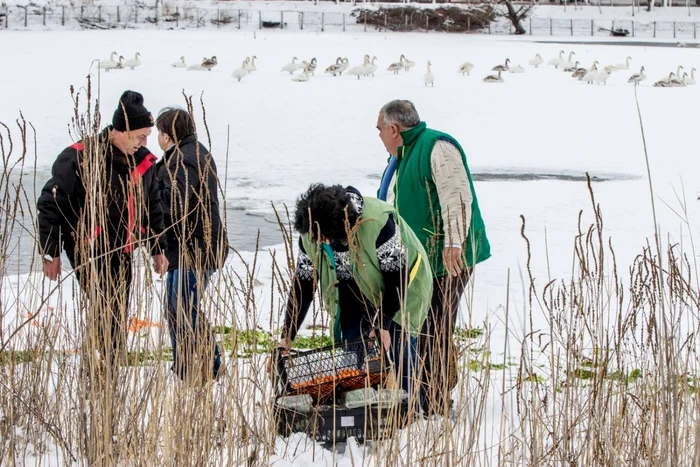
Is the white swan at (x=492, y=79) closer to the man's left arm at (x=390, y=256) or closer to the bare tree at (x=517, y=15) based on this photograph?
the man's left arm at (x=390, y=256)

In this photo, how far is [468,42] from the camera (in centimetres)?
3988

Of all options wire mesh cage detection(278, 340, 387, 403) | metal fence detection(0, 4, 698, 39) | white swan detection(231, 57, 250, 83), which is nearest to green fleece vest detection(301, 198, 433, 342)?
wire mesh cage detection(278, 340, 387, 403)

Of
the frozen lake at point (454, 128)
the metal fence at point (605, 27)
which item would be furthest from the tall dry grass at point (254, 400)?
the metal fence at point (605, 27)

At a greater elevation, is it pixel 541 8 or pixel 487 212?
pixel 541 8

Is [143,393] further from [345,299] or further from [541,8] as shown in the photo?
[541,8]

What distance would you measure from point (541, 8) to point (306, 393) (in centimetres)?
5404

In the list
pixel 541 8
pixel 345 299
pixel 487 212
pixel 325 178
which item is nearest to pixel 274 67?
pixel 325 178

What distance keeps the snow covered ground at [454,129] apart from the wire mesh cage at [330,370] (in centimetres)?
34

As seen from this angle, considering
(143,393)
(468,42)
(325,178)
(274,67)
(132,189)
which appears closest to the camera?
(132,189)

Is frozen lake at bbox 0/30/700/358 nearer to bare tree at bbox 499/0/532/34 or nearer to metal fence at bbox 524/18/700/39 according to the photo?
bare tree at bbox 499/0/532/34

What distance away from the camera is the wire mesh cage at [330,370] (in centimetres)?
366

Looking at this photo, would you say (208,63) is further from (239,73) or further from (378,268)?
(378,268)

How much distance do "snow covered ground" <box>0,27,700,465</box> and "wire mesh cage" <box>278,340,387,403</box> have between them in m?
0.34

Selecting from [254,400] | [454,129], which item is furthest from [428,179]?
[454,129]
